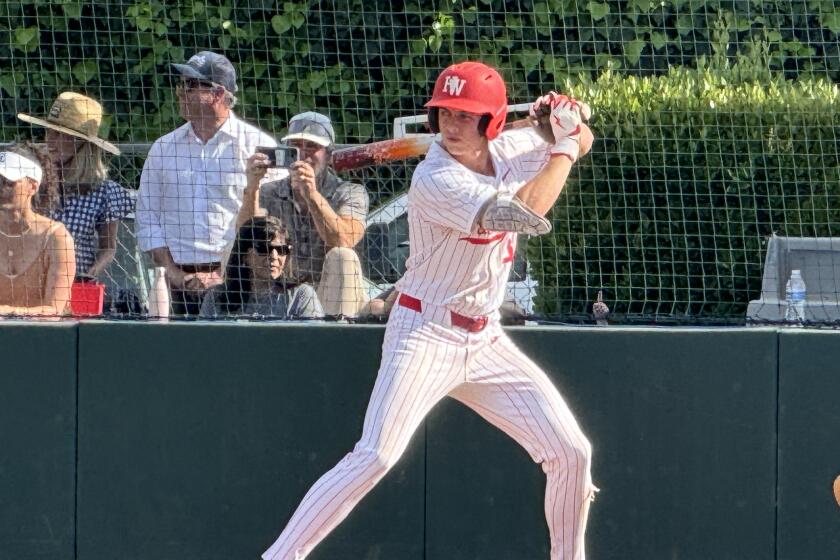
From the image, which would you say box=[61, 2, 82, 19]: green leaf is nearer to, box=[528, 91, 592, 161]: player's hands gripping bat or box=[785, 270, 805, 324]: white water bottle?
box=[528, 91, 592, 161]: player's hands gripping bat

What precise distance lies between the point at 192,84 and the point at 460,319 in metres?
2.04

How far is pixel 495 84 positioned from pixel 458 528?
1.89 meters

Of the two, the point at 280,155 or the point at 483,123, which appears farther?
the point at 280,155

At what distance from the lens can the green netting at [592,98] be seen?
21.6 ft

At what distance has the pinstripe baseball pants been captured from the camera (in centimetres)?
540

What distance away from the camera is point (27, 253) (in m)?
6.47

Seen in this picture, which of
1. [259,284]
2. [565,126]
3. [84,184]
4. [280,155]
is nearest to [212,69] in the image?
[280,155]

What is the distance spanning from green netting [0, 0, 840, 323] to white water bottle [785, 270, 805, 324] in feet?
0.17

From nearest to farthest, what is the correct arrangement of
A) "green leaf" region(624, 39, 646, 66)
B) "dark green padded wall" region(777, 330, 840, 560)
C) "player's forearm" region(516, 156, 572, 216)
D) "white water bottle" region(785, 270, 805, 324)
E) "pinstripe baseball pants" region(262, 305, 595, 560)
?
"player's forearm" region(516, 156, 572, 216), "pinstripe baseball pants" region(262, 305, 595, 560), "dark green padded wall" region(777, 330, 840, 560), "white water bottle" region(785, 270, 805, 324), "green leaf" region(624, 39, 646, 66)

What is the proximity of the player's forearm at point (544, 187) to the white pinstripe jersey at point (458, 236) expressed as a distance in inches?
4.7

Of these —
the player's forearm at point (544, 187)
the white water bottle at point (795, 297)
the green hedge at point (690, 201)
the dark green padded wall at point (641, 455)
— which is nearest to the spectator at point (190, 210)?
the dark green padded wall at point (641, 455)

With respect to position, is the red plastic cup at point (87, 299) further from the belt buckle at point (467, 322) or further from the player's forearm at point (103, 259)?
the belt buckle at point (467, 322)

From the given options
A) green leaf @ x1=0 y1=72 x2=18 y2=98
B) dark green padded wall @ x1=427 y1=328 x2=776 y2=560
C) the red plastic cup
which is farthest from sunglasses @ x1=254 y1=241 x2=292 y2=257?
green leaf @ x1=0 y1=72 x2=18 y2=98

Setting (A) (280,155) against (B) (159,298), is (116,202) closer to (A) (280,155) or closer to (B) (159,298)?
(B) (159,298)
